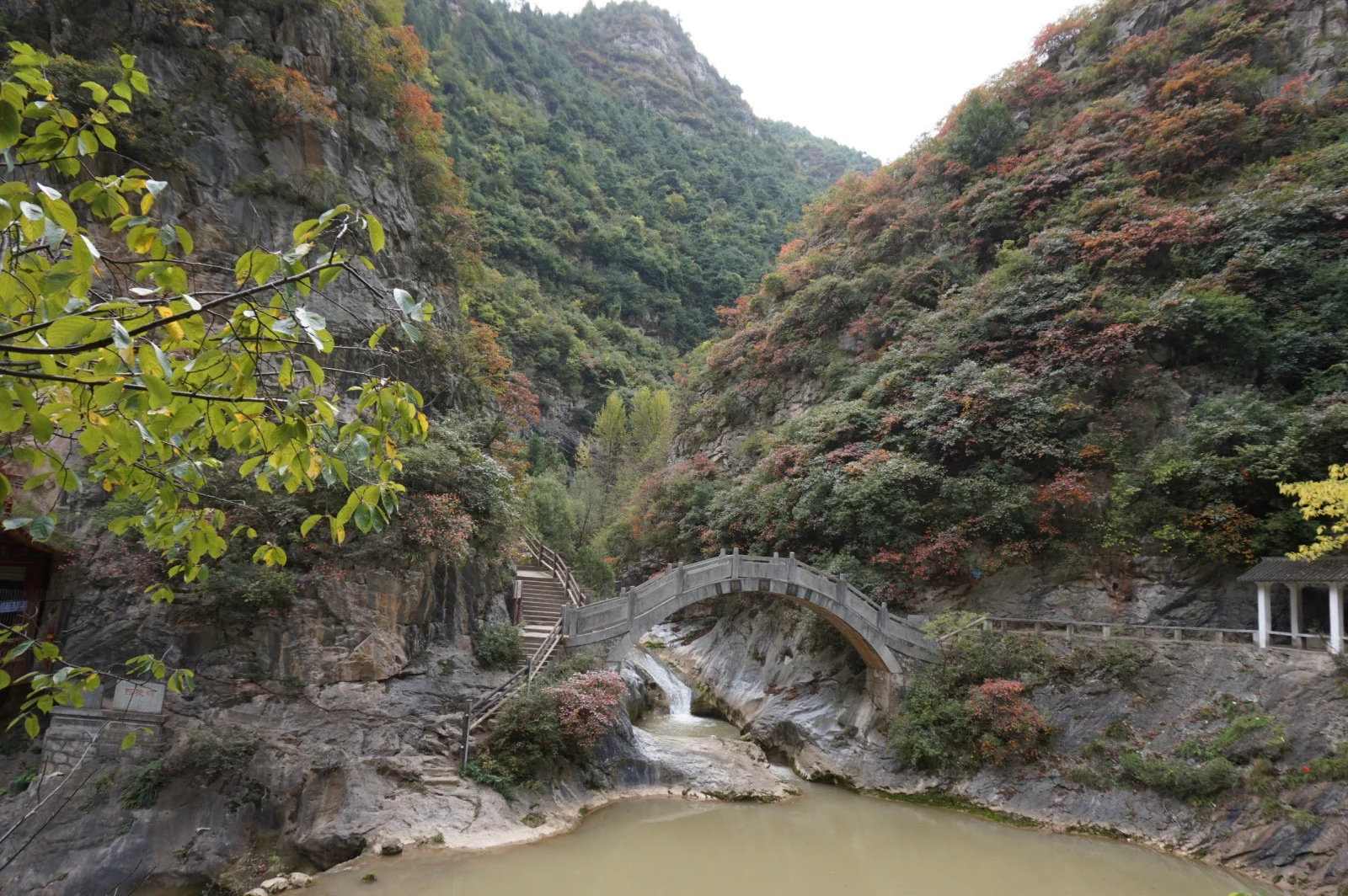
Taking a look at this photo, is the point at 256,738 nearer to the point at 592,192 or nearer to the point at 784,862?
the point at 784,862

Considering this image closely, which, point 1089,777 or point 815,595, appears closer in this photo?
Result: point 1089,777

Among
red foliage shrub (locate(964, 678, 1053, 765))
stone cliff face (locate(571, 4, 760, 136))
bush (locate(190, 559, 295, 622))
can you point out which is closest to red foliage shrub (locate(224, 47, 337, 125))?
bush (locate(190, 559, 295, 622))

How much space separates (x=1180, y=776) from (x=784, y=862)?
604 centimetres

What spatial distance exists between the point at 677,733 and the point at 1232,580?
11.3 metres

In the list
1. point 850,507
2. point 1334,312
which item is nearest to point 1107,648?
point 850,507

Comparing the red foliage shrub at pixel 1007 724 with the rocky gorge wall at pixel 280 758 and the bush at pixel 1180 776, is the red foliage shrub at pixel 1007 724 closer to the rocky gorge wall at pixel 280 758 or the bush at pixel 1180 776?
the bush at pixel 1180 776

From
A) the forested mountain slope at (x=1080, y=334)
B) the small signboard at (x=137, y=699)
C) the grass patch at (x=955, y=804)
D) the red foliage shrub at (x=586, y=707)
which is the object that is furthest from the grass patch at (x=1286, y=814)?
the small signboard at (x=137, y=699)

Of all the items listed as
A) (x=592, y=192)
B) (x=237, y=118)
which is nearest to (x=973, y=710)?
(x=237, y=118)

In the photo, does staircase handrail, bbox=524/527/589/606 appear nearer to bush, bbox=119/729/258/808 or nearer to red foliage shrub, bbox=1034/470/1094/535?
bush, bbox=119/729/258/808

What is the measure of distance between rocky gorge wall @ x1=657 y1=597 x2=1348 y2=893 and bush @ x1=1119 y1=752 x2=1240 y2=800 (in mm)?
123

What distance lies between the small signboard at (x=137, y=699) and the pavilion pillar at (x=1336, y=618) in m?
16.7

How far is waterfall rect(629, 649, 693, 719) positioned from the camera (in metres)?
17.6

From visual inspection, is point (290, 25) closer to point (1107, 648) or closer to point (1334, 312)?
point (1107, 648)

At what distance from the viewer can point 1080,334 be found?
15438 mm
